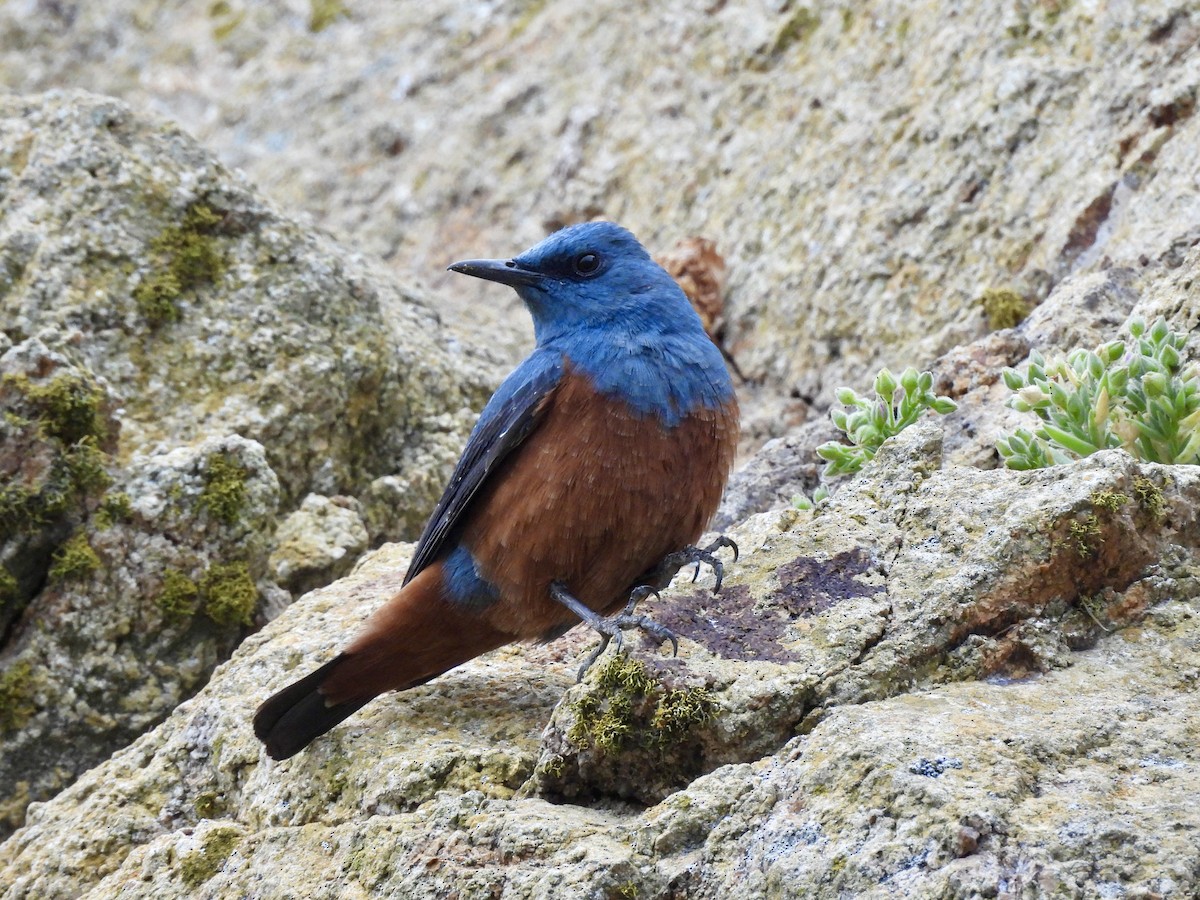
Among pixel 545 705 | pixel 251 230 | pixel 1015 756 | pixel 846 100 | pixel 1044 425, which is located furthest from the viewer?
pixel 846 100

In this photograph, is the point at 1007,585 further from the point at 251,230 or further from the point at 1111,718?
the point at 251,230

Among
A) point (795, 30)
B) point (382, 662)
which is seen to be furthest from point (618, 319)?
point (795, 30)

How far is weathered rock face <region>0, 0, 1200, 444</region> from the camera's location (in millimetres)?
6398

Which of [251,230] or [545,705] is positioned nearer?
[545,705]

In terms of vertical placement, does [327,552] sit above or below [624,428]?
below

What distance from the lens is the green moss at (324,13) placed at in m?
12.2

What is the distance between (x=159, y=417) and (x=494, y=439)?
6.43ft

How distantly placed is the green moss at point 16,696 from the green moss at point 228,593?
2.46 ft

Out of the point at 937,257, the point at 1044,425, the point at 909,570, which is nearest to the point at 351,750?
the point at 909,570

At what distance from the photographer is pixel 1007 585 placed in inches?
145

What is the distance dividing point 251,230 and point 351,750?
3.24 metres

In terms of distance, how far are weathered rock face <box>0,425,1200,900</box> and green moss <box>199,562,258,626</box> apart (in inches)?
24.3

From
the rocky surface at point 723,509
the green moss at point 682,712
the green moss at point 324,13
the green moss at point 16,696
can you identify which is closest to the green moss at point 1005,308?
the rocky surface at point 723,509

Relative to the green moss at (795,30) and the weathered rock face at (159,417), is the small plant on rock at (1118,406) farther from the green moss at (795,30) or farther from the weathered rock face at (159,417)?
the green moss at (795,30)
